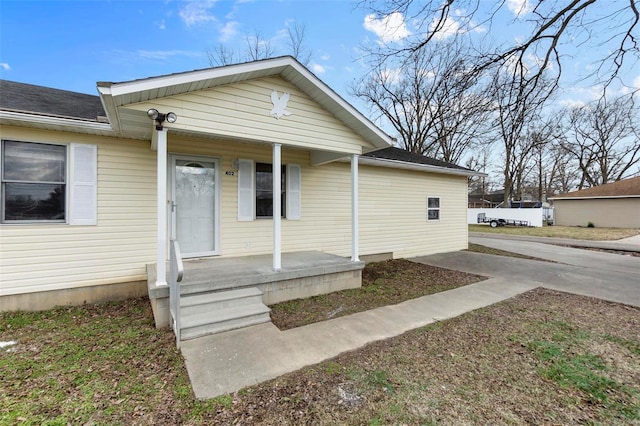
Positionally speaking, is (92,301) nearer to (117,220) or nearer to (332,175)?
(117,220)

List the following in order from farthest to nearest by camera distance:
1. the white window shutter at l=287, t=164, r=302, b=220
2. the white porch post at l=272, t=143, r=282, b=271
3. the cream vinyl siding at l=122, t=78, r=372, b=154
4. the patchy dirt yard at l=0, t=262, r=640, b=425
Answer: the white window shutter at l=287, t=164, r=302, b=220 → the white porch post at l=272, t=143, r=282, b=271 → the cream vinyl siding at l=122, t=78, r=372, b=154 → the patchy dirt yard at l=0, t=262, r=640, b=425

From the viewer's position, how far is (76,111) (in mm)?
4996

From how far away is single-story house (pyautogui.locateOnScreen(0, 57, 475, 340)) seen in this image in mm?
4262

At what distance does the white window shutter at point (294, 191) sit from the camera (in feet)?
22.3

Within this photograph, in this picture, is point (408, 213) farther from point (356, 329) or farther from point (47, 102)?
point (47, 102)

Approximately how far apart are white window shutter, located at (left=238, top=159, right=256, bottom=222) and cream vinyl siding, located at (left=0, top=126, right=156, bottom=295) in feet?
5.35

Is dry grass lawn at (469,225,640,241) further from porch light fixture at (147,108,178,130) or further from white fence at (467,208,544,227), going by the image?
porch light fixture at (147,108,178,130)

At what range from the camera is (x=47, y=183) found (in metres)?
4.63

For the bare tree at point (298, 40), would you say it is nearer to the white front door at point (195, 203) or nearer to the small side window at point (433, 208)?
the small side window at point (433, 208)

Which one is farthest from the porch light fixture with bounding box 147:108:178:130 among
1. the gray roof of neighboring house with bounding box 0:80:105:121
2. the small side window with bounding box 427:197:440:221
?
the small side window with bounding box 427:197:440:221

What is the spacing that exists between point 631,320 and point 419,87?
63.4 ft

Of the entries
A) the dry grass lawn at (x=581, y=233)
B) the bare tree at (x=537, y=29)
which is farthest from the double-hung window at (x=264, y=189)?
the dry grass lawn at (x=581, y=233)

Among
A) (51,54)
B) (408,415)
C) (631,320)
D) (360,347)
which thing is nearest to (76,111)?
(360,347)

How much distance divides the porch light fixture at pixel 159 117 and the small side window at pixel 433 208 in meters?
8.15
